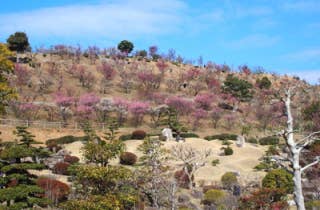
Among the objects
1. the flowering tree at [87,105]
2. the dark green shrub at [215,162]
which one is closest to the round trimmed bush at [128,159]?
the dark green shrub at [215,162]

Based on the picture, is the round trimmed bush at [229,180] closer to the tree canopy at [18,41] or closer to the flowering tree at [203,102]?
the flowering tree at [203,102]

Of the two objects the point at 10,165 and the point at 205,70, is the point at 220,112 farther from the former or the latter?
the point at 10,165

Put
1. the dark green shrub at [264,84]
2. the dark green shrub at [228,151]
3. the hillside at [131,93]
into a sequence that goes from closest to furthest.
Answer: the dark green shrub at [228,151] → the hillside at [131,93] → the dark green shrub at [264,84]

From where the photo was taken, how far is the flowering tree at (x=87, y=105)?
53.8 meters

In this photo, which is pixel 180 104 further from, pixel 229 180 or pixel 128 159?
pixel 229 180

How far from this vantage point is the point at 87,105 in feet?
180

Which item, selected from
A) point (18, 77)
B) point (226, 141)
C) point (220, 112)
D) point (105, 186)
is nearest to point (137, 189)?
point (105, 186)

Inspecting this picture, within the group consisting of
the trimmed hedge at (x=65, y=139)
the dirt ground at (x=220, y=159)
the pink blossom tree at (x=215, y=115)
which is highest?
the pink blossom tree at (x=215, y=115)

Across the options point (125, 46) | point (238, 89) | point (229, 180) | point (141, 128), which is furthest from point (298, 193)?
point (125, 46)

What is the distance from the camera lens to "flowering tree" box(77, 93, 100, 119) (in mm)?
53812

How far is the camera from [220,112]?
58219 millimetres

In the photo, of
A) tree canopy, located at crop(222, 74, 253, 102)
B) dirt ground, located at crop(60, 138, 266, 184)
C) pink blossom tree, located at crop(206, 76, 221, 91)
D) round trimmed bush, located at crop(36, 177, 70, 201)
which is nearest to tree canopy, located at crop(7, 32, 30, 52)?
pink blossom tree, located at crop(206, 76, 221, 91)

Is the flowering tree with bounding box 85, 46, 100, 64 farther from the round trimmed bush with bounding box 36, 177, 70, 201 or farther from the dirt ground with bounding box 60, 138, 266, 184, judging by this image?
the round trimmed bush with bounding box 36, 177, 70, 201

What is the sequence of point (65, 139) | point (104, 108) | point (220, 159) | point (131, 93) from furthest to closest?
point (131, 93), point (104, 108), point (65, 139), point (220, 159)
